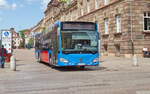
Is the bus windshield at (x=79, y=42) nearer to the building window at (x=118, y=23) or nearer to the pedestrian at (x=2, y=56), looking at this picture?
the pedestrian at (x=2, y=56)

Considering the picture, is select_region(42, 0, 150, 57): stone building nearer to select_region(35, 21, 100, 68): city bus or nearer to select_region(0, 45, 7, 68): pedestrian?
select_region(0, 45, 7, 68): pedestrian

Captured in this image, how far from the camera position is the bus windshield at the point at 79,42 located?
61.4 ft

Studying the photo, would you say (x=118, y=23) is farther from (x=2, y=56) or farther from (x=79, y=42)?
(x=79, y=42)

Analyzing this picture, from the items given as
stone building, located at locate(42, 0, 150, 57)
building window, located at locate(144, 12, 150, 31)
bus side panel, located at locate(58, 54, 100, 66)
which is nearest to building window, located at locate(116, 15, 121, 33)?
stone building, located at locate(42, 0, 150, 57)

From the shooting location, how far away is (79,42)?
61.8 ft

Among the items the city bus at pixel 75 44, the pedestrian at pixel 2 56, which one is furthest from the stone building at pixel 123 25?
the city bus at pixel 75 44

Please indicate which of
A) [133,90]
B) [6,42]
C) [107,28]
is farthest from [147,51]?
[133,90]

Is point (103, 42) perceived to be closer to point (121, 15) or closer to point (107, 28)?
point (107, 28)

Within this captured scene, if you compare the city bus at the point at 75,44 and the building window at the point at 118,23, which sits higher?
the building window at the point at 118,23

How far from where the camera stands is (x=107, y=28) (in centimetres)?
4028

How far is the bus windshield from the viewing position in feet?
61.4

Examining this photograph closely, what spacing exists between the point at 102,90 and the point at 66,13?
57.9 metres

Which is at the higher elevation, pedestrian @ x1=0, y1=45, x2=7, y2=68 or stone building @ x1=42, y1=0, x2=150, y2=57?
stone building @ x1=42, y1=0, x2=150, y2=57

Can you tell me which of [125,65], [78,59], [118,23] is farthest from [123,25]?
[78,59]
